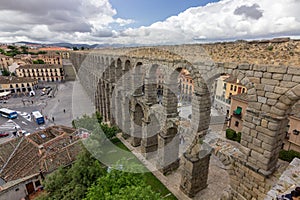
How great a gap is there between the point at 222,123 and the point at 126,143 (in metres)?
16.9

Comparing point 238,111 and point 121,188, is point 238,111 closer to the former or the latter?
point 238,111

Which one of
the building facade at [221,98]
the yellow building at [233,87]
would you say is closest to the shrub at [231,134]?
the yellow building at [233,87]

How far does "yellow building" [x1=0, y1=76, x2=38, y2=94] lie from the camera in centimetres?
4844

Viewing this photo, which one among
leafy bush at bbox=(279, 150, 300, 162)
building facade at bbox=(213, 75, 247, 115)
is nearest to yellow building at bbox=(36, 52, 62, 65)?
building facade at bbox=(213, 75, 247, 115)

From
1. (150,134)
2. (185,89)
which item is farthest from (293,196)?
(185,89)

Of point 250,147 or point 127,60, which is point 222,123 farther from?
point 250,147

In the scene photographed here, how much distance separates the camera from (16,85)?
162 feet

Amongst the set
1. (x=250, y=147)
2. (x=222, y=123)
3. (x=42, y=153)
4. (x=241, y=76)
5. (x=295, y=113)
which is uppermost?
(x=241, y=76)

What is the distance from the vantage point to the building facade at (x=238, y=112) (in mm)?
23188

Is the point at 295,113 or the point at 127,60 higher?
the point at 127,60

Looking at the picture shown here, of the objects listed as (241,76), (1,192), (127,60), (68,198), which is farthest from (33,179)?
(241,76)

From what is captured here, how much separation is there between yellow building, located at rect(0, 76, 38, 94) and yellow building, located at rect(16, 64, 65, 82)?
10604 millimetres

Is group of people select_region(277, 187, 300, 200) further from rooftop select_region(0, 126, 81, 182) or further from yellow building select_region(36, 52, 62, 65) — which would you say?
yellow building select_region(36, 52, 62, 65)

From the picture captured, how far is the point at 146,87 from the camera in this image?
50.0 ft
